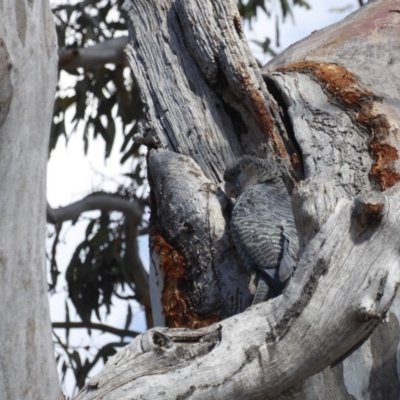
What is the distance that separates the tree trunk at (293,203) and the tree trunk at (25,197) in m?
0.15

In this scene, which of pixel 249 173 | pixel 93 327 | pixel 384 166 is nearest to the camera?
pixel 384 166

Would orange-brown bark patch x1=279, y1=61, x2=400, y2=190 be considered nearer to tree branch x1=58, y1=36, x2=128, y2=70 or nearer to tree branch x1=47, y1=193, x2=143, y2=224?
tree branch x1=58, y1=36, x2=128, y2=70

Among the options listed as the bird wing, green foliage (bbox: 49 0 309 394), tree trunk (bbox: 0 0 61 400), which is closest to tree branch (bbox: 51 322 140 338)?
green foliage (bbox: 49 0 309 394)

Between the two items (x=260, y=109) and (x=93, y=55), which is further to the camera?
(x=93, y=55)

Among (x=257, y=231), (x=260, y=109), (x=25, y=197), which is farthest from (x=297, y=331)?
(x=260, y=109)

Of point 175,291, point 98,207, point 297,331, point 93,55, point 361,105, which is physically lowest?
point 297,331

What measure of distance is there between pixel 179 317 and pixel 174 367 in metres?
0.89

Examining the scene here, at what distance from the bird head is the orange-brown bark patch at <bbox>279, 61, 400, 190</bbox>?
A: 0.33m

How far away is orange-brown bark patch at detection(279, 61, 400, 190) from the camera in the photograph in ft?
8.53

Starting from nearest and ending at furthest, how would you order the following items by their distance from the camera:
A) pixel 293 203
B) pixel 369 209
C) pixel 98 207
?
pixel 369 209
pixel 293 203
pixel 98 207

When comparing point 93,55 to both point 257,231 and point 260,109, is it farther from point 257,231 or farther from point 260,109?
point 257,231

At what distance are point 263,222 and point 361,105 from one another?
0.67m

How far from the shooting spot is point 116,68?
5680 millimetres

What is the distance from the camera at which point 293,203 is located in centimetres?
184
